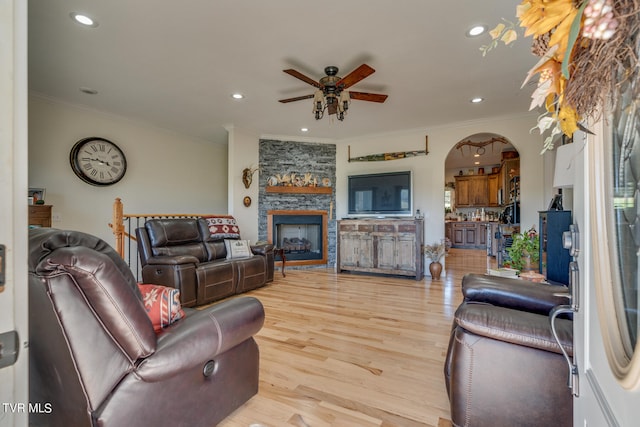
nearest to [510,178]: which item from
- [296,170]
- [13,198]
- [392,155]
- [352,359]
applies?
[392,155]

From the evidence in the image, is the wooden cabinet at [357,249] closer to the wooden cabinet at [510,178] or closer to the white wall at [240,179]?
the white wall at [240,179]

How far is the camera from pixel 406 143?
5387 millimetres

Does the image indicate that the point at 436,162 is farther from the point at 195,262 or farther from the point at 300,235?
the point at 195,262

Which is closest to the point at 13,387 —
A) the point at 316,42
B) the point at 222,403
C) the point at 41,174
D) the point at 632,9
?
the point at 632,9

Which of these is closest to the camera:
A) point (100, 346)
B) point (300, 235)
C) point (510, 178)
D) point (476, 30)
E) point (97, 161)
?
point (100, 346)

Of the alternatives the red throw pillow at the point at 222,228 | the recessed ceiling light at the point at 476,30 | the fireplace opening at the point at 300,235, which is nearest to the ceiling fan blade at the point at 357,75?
the recessed ceiling light at the point at 476,30

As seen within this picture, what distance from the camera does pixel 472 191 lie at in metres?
9.53

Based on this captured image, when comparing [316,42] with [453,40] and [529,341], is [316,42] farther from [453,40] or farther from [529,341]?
[529,341]

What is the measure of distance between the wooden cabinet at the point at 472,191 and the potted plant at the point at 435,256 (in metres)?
5.40

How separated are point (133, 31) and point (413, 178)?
432 cm

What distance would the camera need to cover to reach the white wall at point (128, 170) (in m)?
3.96

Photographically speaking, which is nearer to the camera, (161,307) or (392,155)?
(161,307)

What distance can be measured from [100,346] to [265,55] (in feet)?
8.83

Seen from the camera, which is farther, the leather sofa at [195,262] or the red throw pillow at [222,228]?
the red throw pillow at [222,228]
